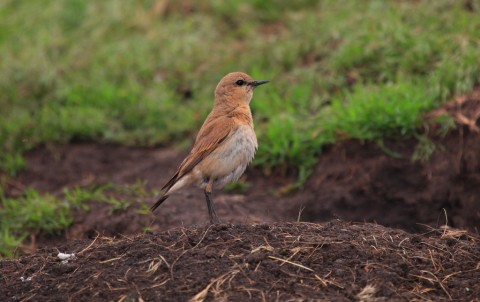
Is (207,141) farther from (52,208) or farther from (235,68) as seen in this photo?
(235,68)

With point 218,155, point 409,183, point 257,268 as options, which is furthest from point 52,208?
point 257,268

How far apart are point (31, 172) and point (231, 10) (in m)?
3.94

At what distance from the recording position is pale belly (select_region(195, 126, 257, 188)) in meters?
6.76

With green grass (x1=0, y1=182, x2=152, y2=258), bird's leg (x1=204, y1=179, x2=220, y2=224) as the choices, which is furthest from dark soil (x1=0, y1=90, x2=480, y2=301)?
bird's leg (x1=204, y1=179, x2=220, y2=224)

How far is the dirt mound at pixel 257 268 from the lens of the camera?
477 centimetres

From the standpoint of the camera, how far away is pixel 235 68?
10.4 metres

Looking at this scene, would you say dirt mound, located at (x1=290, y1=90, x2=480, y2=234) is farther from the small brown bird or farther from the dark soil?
the small brown bird

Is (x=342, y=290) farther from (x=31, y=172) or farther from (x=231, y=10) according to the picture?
(x=231, y=10)

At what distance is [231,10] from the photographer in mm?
11734

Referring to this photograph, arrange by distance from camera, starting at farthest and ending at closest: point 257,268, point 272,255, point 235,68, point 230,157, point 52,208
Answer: point 235,68
point 52,208
point 230,157
point 272,255
point 257,268

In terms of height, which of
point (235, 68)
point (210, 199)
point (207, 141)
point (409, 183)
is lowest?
point (409, 183)

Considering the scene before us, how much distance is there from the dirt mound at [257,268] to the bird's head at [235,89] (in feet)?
6.38

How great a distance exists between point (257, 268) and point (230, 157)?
1.94m

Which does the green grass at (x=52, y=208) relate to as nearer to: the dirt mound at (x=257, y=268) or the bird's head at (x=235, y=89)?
the bird's head at (x=235, y=89)
